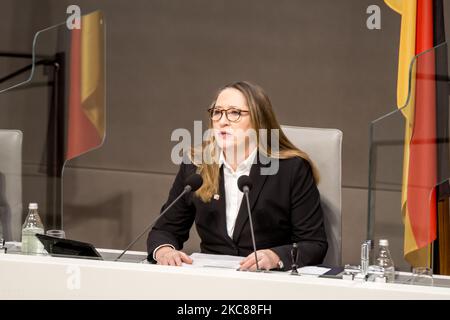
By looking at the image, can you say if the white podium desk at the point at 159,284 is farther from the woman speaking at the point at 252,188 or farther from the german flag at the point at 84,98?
the german flag at the point at 84,98

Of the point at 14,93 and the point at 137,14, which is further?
the point at 14,93

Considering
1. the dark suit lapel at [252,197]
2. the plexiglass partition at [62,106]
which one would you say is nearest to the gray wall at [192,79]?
the plexiglass partition at [62,106]

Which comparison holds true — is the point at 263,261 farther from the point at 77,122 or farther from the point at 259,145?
the point at 77,122

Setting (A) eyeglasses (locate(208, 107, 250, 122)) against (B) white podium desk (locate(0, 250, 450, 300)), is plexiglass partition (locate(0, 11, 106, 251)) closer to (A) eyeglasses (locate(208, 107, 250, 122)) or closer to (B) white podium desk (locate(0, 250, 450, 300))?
(A) eyeglasses (locate(208, 107, 250, 122))

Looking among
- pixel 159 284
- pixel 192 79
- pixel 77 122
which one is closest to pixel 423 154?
pixel 159 284

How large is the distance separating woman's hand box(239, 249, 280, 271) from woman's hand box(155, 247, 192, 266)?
0.68 ft

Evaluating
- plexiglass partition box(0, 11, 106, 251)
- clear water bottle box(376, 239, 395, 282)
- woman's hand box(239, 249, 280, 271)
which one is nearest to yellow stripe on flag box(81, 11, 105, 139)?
plexiglass partition box(0, 11, 106, 251)

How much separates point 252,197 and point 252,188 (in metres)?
0.04

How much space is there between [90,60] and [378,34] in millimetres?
1518

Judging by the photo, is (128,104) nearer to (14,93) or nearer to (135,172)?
(135,172)

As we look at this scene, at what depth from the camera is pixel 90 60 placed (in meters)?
4.43
